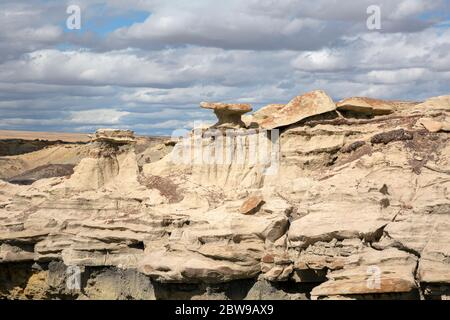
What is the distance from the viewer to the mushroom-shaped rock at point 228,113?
2309 centimetres

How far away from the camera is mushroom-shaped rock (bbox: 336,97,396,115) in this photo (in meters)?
22.8

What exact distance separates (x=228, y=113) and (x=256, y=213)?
5.10 metres

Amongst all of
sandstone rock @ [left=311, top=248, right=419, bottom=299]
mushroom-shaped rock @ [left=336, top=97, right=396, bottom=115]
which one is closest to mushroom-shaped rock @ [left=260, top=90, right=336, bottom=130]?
mushroom-shaped rock @ [left=336, top=97, right=396, bottom=115]

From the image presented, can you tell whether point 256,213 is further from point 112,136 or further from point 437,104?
point 112,136

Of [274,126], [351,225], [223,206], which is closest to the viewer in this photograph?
[351,225]

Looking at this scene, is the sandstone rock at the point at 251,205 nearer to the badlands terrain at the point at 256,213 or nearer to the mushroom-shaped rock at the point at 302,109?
the badlands terrain at the point at 256,213

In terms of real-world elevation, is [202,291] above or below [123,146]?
below

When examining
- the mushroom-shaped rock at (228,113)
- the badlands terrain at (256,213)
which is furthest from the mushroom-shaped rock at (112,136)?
the mushroom-shaped rock at (228,113)

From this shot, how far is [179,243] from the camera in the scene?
19047mm

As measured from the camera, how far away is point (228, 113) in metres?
23.6

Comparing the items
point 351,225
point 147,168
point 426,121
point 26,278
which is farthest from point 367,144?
point 26,278

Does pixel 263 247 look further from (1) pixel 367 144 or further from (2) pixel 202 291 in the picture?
(1) pixel 367 144

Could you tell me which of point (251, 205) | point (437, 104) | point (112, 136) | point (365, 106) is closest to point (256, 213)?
point (251, 205)
